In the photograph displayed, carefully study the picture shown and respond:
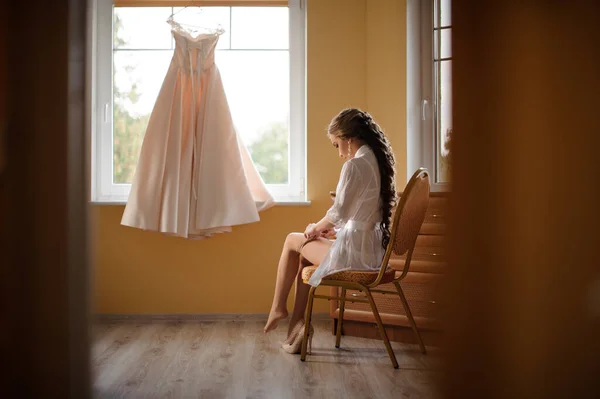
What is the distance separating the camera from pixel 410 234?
2461 mm

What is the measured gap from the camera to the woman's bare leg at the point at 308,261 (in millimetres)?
2715

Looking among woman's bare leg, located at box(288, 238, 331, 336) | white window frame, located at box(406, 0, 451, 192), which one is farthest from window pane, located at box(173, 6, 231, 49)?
woman's bare leg, located at box(288, 238, 331, 336)

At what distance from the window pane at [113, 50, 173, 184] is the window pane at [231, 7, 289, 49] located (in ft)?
1.52

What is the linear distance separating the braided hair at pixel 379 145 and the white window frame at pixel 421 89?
0.65 meters

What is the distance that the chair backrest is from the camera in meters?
2.33

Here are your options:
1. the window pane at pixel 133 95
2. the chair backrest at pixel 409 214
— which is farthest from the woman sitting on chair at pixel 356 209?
the window pane at pixel 133 95

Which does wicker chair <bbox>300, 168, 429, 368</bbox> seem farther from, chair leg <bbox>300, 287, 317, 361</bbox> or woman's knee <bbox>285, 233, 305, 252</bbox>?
woman's knee <bbox>285, 233, 305, 252</bbox>

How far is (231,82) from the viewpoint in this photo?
3.78 m

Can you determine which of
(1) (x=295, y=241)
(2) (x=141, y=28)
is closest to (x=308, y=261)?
(1) (x=295, y=241)

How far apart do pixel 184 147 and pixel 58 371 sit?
106 inches

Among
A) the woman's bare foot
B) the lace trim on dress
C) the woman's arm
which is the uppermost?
the lace trim on dress

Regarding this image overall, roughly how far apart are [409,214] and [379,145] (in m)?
0.40

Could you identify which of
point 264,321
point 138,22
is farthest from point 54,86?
point 138,22

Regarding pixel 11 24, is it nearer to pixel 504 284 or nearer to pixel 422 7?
pixel 504 284
